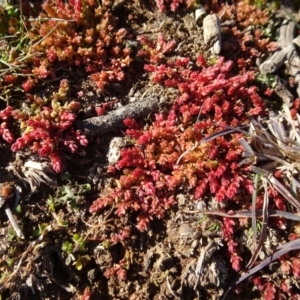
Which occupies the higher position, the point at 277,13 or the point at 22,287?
the point at 277,13

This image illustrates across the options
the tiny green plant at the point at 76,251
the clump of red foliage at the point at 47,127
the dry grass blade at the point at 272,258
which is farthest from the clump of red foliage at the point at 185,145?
the clump of red foliage at the point at 47,127

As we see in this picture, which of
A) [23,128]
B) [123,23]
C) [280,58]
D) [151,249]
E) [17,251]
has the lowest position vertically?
[151,249]

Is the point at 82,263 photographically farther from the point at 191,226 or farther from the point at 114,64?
the point at 114,64

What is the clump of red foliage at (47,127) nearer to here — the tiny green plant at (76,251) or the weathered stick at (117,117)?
the weathered stick at (117,117)

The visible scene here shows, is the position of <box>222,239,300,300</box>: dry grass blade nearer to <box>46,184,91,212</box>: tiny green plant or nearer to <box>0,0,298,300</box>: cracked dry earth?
<box>0,0,298,300</box>: cracked dry earth

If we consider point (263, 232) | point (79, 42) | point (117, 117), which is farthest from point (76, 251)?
point (79, 42)

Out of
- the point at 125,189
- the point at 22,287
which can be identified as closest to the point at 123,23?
the point at 125,189

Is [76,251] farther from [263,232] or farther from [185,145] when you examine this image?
[263,232]
